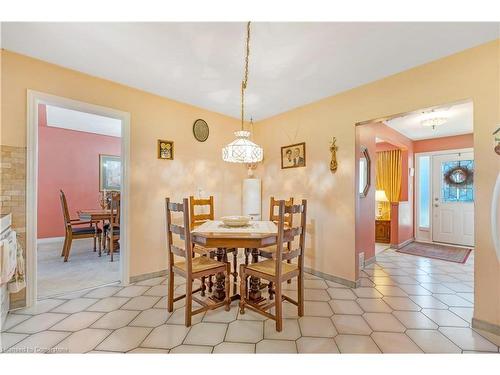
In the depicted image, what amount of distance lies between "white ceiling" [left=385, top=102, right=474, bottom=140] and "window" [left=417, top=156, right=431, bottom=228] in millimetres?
653

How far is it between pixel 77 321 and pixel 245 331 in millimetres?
1425

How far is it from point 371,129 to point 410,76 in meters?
1.33

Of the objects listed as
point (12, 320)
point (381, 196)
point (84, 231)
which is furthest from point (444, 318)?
point (84, 231)

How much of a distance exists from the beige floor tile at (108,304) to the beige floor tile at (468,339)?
2828 mm

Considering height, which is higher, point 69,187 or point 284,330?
point 69,187

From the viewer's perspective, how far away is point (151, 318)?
6.57ft

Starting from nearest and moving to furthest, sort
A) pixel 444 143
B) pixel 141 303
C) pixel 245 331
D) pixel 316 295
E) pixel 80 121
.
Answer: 1. pixel 245 331
2. pixel 141 303
3. pixel 316 295
4. pixel 80 121
5. pixel 444 143

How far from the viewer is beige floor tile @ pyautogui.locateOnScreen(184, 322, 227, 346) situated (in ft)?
5.55

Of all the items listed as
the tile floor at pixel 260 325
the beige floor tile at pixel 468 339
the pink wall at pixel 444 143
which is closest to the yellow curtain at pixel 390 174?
the pink wall at pixel 444 143

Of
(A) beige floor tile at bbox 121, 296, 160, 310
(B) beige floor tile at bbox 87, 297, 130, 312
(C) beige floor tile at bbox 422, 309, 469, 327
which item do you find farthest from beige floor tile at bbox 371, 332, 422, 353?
(B) beige floor tile at bbox 87, 297, 130, 312

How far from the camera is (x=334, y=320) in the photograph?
1.99m

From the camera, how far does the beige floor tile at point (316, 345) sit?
1.60 metres

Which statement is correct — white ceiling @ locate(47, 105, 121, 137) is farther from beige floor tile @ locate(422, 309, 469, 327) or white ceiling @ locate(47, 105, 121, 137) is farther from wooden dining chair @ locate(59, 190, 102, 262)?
beige floor tile @ locate(422, 309, 469, 327)

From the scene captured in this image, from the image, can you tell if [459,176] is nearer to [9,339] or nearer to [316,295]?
[316,295]
